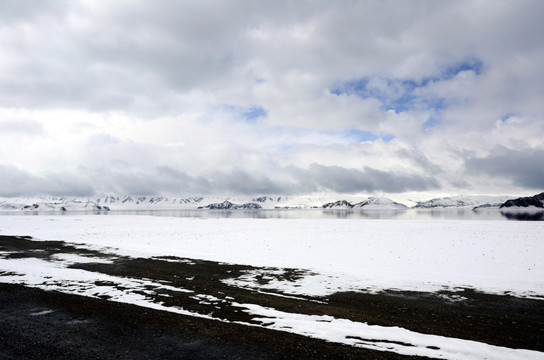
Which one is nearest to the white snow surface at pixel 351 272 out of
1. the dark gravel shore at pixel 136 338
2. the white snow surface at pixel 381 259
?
the white snow surface at pixel 381 259

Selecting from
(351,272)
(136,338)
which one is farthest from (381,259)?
(136,338)

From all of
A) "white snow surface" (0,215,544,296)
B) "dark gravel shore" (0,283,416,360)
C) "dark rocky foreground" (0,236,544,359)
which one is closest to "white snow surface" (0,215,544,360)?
"white snow surface" (0,215,544,296)

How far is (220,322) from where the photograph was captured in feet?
32.2

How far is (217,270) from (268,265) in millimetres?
3405

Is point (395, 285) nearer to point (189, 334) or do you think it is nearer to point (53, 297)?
point (189, 334)

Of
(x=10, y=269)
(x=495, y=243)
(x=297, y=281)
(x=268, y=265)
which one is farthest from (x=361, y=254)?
(x=10, y=269)

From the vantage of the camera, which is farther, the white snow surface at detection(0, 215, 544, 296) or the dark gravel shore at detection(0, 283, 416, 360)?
the white snow surface at detection(0, 215, 544, 296)

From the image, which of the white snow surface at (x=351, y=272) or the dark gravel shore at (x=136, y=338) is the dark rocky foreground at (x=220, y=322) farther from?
the white snow surface at (x=351, y=272)

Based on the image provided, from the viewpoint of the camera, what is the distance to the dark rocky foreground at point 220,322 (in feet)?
25.8

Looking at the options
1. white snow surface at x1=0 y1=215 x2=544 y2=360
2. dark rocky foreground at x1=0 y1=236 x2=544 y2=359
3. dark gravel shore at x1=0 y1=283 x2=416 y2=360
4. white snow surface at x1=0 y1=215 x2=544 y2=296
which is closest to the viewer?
dark gravel shore at x1=0 y1=283 x2=416 y2=360

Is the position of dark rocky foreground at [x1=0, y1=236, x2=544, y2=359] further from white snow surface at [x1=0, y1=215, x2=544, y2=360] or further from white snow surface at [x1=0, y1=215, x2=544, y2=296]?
white snow surface at [x1=0, y1=215, x2=544, y2=296]

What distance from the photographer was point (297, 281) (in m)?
15.9

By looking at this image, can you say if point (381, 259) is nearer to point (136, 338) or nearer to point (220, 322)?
point (220, 322)

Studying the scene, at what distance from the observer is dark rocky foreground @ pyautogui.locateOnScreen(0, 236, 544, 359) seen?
7.86m
